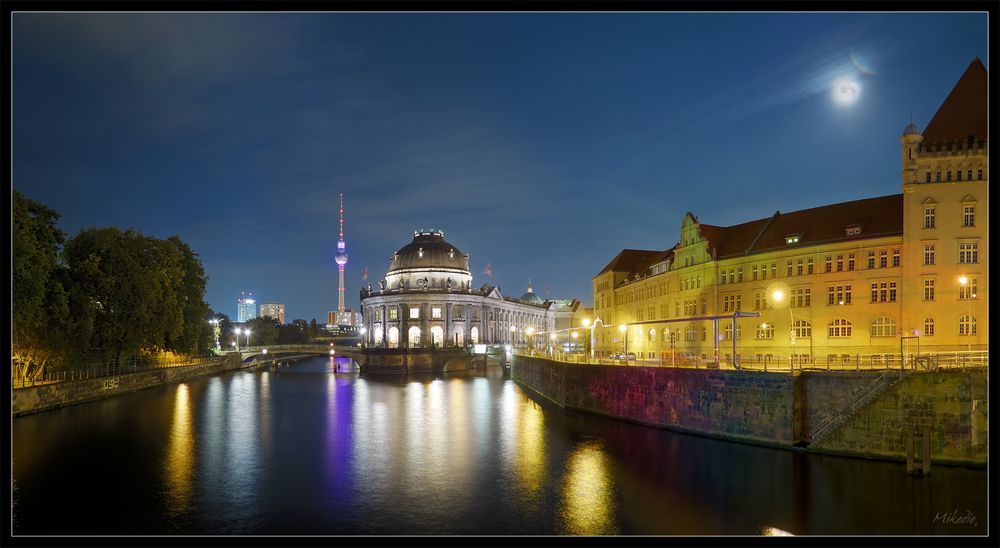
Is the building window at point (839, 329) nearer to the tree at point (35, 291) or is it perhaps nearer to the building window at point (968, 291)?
the building window at point (968, 291)

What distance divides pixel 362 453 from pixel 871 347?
3771 cm

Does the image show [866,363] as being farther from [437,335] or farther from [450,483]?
[437,335]

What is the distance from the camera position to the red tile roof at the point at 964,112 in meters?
45.2

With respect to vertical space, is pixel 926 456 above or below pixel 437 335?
above

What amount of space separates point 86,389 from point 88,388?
0.45m

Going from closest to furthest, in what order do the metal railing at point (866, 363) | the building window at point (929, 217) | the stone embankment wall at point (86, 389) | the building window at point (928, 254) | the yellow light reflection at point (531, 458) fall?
the yellow light reflection at point (531, 458) → the metal railing at point (866, 363) → the building window at point (929, 217) → the building window at point (928, 254) → the stone embankment wall at point (86, 389)

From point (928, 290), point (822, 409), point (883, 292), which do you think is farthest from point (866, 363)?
point (883, 292)

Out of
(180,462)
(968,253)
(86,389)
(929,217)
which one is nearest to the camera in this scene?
(180,462)

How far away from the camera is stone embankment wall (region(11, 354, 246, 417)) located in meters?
51.7

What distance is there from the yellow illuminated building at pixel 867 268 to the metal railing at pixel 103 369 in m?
Result: 50.9

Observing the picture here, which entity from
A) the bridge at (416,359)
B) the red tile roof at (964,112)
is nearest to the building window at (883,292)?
the red tile roof at (964,112)

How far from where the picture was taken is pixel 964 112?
4591 cm

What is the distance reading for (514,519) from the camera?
90.7ft
